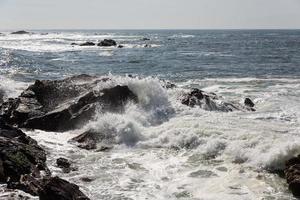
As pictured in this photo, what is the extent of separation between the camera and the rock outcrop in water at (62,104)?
63.2ft

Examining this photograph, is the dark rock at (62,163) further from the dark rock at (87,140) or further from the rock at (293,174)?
the rock at (293,174)

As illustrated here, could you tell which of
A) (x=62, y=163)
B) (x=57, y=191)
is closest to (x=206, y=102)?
(x=62, y=163)

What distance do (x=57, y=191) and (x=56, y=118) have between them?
31.2ft

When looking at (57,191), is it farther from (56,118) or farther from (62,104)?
(62,104)

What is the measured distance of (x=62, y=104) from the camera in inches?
820

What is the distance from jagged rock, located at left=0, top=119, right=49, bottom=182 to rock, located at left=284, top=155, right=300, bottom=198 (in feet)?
23.1

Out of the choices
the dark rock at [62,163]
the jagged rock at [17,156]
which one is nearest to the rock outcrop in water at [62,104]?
the jagged rock at [17,156]

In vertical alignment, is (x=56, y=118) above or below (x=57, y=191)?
below

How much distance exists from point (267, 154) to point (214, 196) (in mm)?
3430

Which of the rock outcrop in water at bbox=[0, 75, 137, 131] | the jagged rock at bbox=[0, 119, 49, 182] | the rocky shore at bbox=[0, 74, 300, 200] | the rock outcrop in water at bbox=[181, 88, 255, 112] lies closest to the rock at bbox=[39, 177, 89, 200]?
the rocky shore at bbox=[0, 74, 300, 200]

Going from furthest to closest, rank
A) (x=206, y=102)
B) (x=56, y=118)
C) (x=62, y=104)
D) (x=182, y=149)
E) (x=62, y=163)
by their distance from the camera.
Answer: (x=206, y=102)
(x=62, y=104)
(x=56, y=118)
(x=182, y=149)
(x=62, y=163)

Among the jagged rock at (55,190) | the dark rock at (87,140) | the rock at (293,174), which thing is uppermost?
the jagged rock at (55,190)

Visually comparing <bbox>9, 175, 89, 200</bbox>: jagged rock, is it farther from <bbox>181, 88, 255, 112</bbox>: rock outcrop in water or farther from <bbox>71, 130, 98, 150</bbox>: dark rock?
<bbox>181, 88, 255, 112</bbox>: rock outcrop in water

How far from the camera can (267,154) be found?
14.5 m
